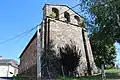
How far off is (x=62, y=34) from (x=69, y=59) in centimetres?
284

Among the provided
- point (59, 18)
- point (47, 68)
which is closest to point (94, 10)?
point (59, 18)

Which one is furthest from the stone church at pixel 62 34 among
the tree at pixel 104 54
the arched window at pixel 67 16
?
the tree at pixel 104 54

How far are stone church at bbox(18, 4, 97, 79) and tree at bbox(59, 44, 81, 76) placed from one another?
0.60 meters

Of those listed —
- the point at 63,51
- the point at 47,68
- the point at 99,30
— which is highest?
the point at 99,30

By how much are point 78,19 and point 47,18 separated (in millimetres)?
4549

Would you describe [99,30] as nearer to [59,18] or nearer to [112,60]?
[59,18]

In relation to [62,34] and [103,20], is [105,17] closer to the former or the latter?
[103,20]

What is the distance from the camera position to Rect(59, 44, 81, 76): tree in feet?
76.3

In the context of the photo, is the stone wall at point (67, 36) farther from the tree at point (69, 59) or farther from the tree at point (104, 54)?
the tree at point (104, 54)

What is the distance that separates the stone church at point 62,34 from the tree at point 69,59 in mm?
601

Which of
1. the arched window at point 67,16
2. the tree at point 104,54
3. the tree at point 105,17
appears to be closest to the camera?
the tree at point 105,17

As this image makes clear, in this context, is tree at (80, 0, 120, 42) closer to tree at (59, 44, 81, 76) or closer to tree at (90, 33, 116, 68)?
tree at (59, 44, 81, 76)

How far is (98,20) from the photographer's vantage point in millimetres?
23453

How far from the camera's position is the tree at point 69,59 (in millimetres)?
23266
